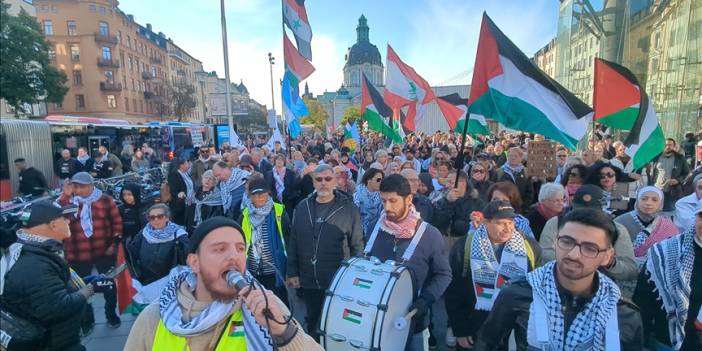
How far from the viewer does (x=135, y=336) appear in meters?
1.53

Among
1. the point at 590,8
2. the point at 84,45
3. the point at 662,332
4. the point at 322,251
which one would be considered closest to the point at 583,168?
the point at 662,332

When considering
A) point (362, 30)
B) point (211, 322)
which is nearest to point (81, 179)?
point (211, 322)

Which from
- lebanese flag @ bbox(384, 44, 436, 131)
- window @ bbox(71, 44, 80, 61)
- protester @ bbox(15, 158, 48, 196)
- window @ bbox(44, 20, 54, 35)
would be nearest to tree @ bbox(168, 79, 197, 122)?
lebanese flag @ bbox(384, 44, 436, 131)

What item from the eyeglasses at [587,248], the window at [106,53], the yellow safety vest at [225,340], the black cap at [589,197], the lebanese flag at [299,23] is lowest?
the yellow safety vest at [225,340]

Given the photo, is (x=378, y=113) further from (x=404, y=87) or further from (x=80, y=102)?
(x=80, y=102)

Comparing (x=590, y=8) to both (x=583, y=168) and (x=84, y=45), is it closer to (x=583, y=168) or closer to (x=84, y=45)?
(x=583, y=168)

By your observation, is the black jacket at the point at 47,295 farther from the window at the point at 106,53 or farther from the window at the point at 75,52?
the window at the point at 106,53

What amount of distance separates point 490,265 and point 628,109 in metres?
4.54

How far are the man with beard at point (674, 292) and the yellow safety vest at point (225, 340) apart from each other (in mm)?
2573

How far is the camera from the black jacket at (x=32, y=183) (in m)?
5.41

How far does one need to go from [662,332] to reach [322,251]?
2.51 metres

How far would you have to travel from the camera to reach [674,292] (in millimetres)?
2373

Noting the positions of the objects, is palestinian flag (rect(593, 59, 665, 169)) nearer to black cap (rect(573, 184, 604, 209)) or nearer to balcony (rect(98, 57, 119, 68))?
black cap (rect(573, 184, 604, 209))

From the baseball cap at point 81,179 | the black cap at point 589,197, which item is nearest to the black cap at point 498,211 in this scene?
the black cap at point 589,197
